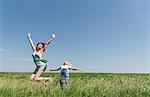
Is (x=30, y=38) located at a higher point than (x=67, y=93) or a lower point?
higher

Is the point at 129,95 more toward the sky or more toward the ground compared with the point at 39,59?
more toward the ground

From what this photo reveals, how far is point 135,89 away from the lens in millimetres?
9672

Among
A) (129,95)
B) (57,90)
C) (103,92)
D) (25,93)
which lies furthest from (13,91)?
(129,95)

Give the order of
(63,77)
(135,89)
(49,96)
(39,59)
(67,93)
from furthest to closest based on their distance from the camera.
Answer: (63,77) < (39,59) < (135,89) < (67,93) < (49,96)

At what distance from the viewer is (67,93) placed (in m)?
8.91

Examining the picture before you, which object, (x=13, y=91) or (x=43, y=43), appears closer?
(x=13, y=91)

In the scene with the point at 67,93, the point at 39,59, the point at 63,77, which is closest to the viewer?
the point at 67,93

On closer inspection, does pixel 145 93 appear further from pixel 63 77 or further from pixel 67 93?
pixel 63 77

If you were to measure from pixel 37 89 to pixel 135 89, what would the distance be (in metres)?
2.57

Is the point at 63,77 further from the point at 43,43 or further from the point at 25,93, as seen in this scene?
the point at 25,93

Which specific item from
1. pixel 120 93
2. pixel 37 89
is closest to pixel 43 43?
pixel 37 89

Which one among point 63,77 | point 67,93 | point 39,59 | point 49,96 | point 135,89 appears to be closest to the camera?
point 49,96

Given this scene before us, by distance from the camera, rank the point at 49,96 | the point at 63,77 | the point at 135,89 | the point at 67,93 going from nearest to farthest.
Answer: the point at 49,96, the point at 67,93, the point at 135,89, the point at 63,77

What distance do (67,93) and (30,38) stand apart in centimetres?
343
